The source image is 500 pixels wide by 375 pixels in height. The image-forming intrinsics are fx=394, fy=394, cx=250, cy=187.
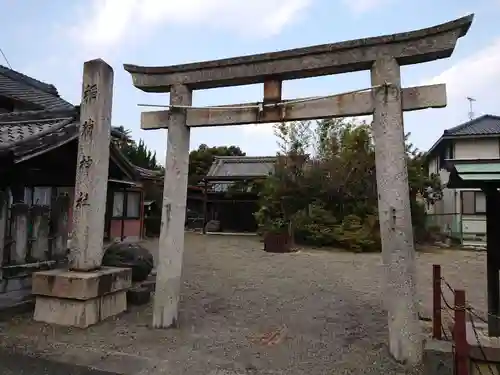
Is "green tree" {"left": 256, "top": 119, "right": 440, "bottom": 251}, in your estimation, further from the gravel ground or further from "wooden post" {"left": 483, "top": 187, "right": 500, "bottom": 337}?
"wooden post" {"left": 483, "top": 187, "right": 500, "bottom": 337}

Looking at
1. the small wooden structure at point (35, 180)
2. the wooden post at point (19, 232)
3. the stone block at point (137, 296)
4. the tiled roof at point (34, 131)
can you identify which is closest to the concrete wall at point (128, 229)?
the small wooden structure at point (35, 180)

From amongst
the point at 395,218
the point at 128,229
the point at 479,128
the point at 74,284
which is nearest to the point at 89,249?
the point at 74,284

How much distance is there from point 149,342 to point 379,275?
7537 millimetres

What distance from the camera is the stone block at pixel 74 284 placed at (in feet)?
16.8

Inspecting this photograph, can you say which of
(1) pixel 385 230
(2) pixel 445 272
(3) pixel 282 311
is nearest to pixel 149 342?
(3) pixel 282 311

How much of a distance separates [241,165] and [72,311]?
983 inches

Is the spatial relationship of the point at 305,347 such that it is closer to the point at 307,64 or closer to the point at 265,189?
the point at 307,64

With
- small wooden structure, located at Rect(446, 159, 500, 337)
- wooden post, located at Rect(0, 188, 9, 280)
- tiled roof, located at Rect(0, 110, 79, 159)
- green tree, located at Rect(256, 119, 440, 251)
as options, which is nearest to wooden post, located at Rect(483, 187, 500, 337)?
small wooden structure, located at Rect(446, 159, 500, 337)

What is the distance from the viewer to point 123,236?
18359 mm

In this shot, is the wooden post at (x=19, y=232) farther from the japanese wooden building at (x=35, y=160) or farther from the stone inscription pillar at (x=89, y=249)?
the stone inscription pillar at (x=89, y=249)

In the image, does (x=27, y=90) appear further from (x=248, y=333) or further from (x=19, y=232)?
(x=248, y=333)

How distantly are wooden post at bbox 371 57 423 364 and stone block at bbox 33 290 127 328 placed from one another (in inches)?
147

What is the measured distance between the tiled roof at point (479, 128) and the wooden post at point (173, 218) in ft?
69.1

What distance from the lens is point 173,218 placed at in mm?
5289
